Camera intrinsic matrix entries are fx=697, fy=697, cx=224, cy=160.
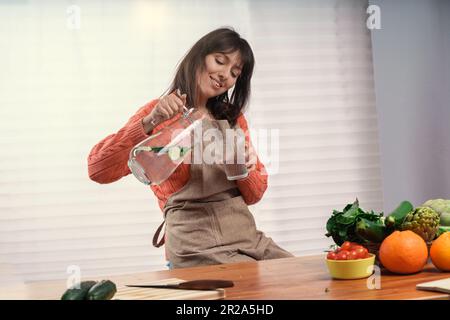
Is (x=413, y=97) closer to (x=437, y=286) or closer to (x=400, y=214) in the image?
(x=400, y=214)

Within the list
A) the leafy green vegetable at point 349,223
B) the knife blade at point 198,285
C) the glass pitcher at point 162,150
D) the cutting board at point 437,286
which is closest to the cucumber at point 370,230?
the leafy green vegetable at point 349,223

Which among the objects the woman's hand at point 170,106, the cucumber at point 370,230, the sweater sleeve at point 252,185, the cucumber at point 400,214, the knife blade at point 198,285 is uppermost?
→ the woman's hand at point 170,106

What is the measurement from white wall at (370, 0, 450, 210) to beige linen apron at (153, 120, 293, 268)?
1611 mm

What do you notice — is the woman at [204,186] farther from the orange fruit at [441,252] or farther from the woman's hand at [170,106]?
the orange fruit at [441,252]

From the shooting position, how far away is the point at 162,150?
Answer: 180cm

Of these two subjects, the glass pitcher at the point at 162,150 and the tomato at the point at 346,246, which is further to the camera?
the glass pitcher at the point at 162,150

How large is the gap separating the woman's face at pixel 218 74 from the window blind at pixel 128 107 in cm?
126

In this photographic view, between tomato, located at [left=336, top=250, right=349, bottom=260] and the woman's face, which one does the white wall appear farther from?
tomato, located at [left=336, top=250, right=349, bottom=260]

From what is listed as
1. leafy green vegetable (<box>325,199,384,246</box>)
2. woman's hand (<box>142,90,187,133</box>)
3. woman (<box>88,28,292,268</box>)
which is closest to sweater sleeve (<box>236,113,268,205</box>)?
woman (<box>88,28,292,268</box>)

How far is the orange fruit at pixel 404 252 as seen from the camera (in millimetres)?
1580

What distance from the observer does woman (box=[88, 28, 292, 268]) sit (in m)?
2.19

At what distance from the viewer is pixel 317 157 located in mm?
3812

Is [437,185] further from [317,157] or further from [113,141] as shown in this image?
[113,141]
